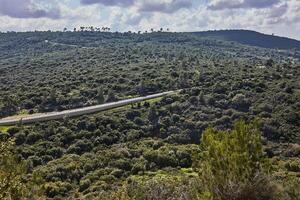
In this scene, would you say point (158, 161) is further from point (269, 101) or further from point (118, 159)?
point (269, 101)

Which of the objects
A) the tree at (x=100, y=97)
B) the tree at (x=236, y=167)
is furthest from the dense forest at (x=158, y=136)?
the tree at (x=100, y=97)

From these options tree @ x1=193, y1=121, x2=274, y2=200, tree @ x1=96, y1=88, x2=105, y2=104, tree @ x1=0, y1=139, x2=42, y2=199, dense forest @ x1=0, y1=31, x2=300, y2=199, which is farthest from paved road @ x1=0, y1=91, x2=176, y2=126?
tree @ x1=0, y1=139, x2=42, y2=199

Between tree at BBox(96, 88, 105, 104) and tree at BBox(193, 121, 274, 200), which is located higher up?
tree at BBox(193, 121, 274, 200)

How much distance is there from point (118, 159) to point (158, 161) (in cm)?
375

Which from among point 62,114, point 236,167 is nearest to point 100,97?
point 62,114

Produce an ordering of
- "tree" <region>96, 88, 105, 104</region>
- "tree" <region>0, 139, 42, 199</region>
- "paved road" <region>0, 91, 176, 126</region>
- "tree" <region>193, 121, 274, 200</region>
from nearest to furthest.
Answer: "tree" <region>0, 139, 42, 199</region>
"tree" <region>193, 121, 274, 200</region>
"paved road" <region>0, 91, 176, 126</region>
"tree" <region>96, 88, 105, 104</region>

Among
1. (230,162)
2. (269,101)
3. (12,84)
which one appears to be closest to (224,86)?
(269,101)

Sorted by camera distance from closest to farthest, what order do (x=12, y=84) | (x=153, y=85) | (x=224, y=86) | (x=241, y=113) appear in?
(x=241, y=113) → (x=224, y=86) → (x=153, y=85) → (x=12, y=84)

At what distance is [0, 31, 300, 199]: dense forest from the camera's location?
22.4 m

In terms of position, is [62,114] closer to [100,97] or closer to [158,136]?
[100,97]

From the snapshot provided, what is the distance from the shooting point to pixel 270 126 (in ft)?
182

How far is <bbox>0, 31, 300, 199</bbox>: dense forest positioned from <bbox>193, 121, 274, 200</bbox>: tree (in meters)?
0.05

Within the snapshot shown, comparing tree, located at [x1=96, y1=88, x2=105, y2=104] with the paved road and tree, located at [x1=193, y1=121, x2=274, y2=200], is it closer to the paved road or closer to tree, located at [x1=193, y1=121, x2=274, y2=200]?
the paved road

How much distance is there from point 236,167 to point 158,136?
35.7 metres
